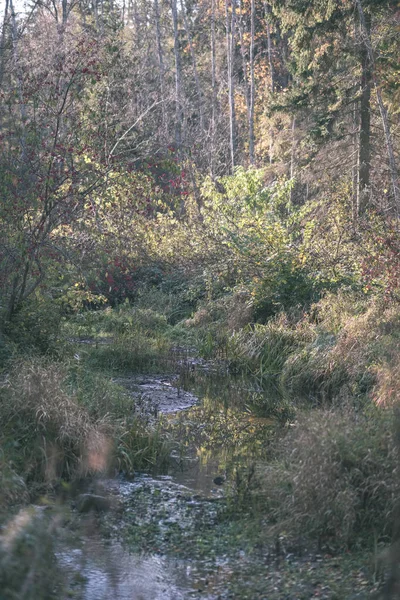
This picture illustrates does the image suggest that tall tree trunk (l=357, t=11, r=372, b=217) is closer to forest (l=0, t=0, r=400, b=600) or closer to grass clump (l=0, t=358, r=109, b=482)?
forest (l=0, t=0, r=400, b=600)

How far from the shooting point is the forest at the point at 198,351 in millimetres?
5930

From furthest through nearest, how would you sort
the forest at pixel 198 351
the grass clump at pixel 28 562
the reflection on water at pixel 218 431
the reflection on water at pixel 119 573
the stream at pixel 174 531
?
the reflection on water at pixel 218 431 < the forest at pixel 198 351 < the stream at pixel 174 531 < the reflection on water at pixel 119 573 < the grass clump at pixel 28 562

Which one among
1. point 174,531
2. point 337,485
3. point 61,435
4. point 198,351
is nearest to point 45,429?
point 61,435

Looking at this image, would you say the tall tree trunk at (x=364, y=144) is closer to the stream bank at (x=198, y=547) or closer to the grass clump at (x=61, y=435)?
the grass clump at (x=61, y=435)

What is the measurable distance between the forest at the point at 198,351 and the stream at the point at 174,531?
0.02 m

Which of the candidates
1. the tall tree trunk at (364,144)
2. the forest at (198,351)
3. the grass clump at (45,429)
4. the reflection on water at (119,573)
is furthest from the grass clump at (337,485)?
the tall tree trunk at (364,144)

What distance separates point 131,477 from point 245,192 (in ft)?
38.2

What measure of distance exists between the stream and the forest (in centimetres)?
2

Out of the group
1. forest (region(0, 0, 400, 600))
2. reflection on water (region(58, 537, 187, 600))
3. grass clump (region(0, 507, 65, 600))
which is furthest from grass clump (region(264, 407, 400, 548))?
grass clump (region(0, 507, 65, 600))

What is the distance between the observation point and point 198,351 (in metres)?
14.9

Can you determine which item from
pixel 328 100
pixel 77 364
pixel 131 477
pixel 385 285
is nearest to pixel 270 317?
pixel 385 285

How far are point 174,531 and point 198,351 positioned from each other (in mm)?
8392

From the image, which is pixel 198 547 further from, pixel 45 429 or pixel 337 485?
pixel 45 429

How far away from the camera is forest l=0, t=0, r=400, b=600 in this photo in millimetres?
5930
